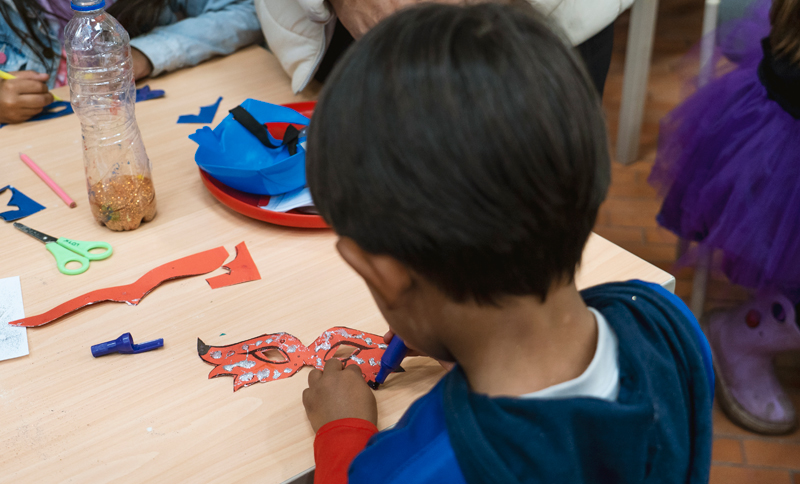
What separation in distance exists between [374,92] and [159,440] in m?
0.40

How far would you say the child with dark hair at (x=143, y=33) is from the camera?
4.25ft

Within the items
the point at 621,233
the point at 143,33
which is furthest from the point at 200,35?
the point at 621,233

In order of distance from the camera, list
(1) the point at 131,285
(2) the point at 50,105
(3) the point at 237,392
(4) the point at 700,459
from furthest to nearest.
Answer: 1. (2) the point at 50,105
2. (1) the point at 131,285
3. (3) the point at 237,392
4. (4) the point at 700,459

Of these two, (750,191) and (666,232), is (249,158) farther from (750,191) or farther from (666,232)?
(666,232)

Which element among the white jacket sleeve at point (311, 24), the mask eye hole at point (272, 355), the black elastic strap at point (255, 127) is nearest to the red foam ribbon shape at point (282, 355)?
the mask eye hole at point (272, 355)

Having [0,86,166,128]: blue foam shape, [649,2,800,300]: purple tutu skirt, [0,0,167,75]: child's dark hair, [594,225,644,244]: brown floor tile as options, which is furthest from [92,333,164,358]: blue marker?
[594,225,644,244]: brown floor tile

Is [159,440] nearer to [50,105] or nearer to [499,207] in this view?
[499,207]

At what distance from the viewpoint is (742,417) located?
1.44 meters

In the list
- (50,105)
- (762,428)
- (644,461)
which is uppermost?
(644,461)

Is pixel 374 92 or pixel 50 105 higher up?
pixel 374 92

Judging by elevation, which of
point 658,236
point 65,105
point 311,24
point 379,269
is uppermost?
point 379,269

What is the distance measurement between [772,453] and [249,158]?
1199mm

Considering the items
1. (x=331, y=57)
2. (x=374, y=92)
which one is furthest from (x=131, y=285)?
(x=331, y=57)

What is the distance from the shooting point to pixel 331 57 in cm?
125
